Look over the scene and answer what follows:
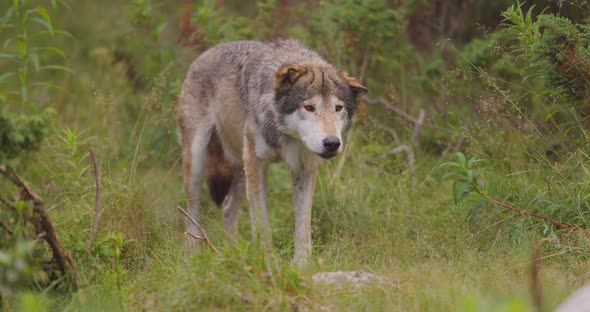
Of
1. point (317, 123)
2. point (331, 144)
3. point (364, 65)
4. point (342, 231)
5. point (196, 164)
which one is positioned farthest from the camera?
point (364, 65)

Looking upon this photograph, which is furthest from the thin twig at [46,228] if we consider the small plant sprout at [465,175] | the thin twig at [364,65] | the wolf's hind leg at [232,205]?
the thin twig at [364,65]

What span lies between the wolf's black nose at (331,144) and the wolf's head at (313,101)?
0.14ft

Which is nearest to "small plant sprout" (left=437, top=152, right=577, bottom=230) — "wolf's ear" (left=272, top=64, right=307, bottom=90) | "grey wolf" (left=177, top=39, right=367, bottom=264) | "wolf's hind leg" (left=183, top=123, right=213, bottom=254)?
"grey wolf" (left=177, top=39, right=367, bottom=264)

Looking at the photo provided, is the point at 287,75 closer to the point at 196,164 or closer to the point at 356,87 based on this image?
the point at 356,87

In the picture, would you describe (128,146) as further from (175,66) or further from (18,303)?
(18,303)

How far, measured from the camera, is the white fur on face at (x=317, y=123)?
16.9 feet

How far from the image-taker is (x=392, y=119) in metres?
8.28

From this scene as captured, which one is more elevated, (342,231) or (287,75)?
(287,75)

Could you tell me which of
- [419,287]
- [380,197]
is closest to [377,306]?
[419,287]

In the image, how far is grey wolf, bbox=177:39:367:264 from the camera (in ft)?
17.7

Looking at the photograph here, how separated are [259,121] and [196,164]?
1.07 m

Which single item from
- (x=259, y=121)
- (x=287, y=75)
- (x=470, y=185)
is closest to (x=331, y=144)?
(x=287, y=75)

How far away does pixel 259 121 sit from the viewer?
5797 mm

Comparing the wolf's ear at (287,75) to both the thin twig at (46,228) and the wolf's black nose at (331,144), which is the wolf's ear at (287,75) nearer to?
the wolf's black nose at (331,144)
